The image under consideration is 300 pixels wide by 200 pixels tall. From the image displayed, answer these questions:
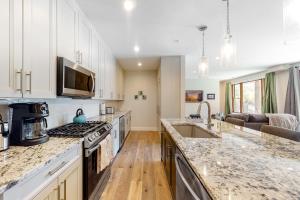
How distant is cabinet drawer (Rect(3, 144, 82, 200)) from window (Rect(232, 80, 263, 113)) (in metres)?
8.98

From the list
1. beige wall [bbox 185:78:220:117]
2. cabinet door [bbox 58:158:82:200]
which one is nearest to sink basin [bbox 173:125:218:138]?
cabinet door [bbox 58:158:82:200]

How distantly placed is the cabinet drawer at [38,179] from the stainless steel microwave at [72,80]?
2.59 ft

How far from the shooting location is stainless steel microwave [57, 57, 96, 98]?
1902mm

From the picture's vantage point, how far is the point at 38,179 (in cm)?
105

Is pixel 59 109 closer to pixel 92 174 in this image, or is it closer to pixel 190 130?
pixel 92 174

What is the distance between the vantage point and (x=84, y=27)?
9.00ft

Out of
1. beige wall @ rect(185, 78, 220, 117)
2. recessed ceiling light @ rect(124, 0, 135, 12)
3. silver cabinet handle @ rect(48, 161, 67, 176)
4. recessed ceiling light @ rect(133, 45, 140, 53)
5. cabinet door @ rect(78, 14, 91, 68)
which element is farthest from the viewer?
beige wall @ rect(185, 78, 220, 117)

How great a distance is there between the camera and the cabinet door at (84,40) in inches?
101

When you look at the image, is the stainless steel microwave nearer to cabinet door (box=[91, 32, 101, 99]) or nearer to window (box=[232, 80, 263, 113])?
cabinet door (box=[91, 32, 101, 99])

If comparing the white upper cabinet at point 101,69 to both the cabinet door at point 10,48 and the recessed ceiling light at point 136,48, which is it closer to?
the recessed ceiling light at point 136,48

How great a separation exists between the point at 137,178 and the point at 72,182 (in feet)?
5.03

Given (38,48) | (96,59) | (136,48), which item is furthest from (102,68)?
(38,48)

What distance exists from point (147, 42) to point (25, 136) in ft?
10.3

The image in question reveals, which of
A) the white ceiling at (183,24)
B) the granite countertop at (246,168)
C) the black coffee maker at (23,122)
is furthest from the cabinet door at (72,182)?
the white ceiling at (183,24)
